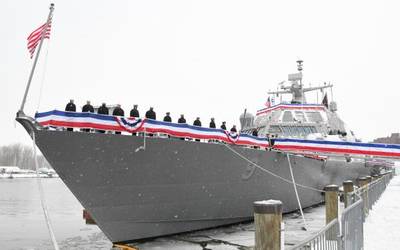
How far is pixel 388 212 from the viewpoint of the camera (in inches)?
475

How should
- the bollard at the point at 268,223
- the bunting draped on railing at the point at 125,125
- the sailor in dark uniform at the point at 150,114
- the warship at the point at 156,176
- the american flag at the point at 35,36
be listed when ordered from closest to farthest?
the bollard at the point at 268,223
the american flag at the point at 35,36
the bunting draped on railing at the point at 125,125
the warship at the point at 156,176
the sailor in dark uniform at the point at 150,114

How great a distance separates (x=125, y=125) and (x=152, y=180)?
151cm

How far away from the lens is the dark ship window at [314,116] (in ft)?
63.7

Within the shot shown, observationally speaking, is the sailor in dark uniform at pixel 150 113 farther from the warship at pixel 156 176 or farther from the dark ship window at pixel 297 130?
the dark ship window at pixel 297 130

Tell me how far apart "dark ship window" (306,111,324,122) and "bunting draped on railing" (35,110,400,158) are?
636cm

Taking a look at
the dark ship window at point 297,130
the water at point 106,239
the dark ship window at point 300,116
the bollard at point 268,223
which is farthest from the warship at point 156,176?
the dark ship window at point 300,116

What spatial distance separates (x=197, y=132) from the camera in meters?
10.2

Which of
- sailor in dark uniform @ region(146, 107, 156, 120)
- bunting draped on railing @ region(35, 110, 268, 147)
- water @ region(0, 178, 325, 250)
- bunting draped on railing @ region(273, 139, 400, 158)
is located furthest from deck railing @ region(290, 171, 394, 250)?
bunting draped on railing @ region(273, 139, 400, 158)

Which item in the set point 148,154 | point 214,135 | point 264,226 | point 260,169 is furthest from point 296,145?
point 264,226

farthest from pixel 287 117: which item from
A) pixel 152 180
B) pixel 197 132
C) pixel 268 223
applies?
pixel 268 223

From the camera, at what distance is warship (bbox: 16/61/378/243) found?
27.2ft

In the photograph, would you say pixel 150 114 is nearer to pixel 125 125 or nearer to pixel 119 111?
pixel 119 111

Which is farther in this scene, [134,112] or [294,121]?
[294,121]

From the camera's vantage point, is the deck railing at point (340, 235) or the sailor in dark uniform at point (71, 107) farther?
the sailor in dark uniform at point (71, 107)
